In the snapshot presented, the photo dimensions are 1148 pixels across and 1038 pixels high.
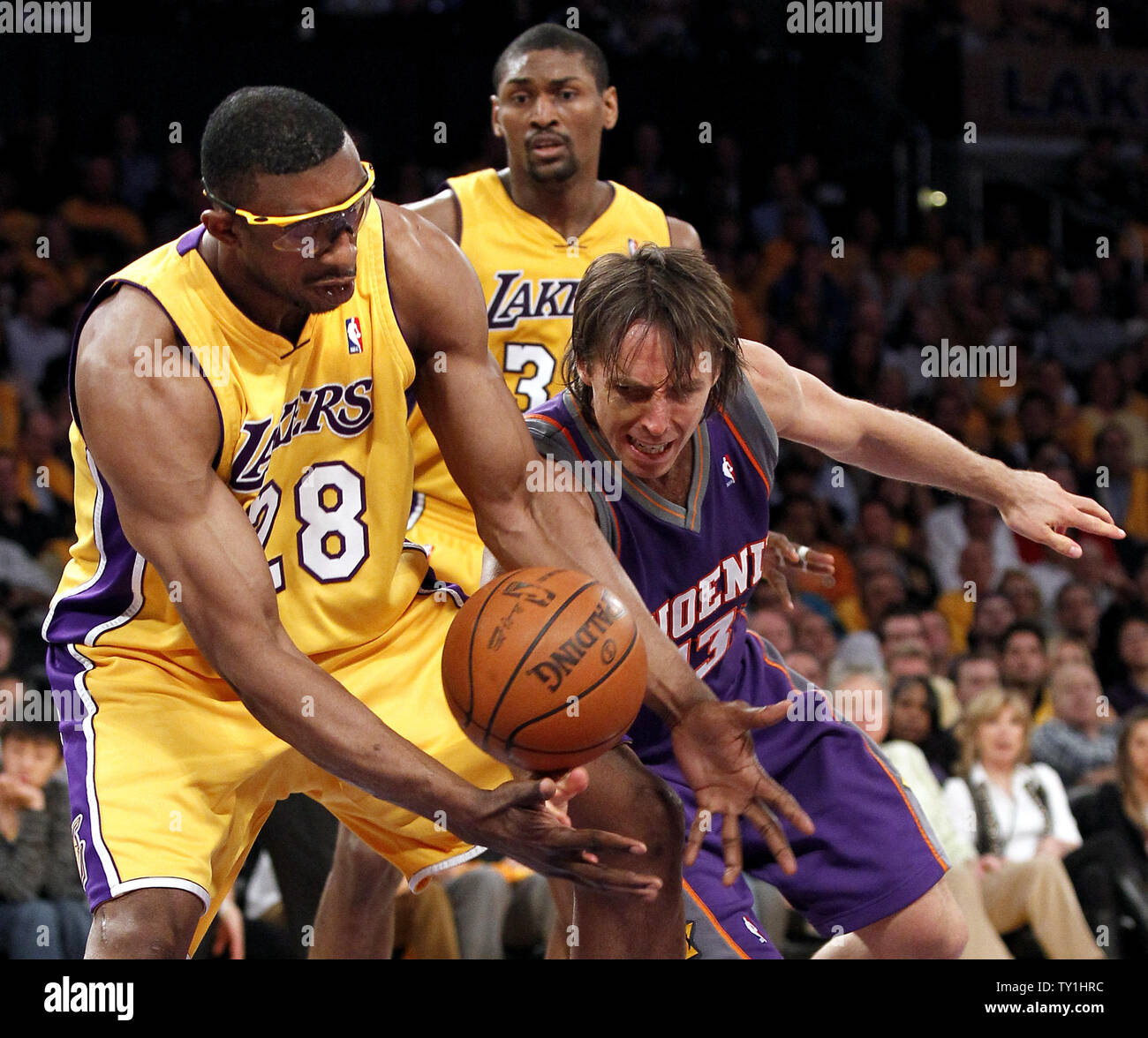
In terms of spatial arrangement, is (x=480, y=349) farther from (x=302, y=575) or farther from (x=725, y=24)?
(x=725, y=24)

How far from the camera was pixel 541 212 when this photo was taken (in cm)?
461

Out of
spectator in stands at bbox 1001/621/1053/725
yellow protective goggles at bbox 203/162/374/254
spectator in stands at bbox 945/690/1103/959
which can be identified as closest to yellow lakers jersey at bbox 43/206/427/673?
yellow protective goggles at bbox 203/162/374/254

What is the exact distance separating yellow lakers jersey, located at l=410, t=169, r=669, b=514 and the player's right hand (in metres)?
1.47

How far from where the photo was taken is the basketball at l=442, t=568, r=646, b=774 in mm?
2873

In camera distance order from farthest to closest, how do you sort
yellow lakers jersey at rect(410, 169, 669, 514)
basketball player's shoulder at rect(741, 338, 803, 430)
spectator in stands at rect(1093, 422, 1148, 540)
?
spectator in stands at rect(1093, 422, 1148, 540) → yellow lakers jersey at rect(410, 169, 669, 514) → basketball player's shoulder at rect(741, 338, 803, 430)

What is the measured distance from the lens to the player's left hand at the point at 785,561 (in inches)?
156

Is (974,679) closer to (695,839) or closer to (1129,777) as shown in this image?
(1129,777)

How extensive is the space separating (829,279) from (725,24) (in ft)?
7.46

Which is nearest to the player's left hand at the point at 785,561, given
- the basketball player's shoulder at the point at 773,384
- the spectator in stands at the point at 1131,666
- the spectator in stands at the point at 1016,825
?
the basketball player's shoulder at the point at 773,384

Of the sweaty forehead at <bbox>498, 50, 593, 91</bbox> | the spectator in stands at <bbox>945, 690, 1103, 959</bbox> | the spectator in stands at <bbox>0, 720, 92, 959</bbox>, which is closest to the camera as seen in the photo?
the sweaty forehead at <bbox>498, 50, 593, 91</bbox>

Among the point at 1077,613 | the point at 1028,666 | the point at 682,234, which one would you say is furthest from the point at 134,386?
the point at 1077,613

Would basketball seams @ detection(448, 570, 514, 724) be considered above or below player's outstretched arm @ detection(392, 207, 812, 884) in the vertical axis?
below

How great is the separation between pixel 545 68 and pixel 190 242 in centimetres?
176

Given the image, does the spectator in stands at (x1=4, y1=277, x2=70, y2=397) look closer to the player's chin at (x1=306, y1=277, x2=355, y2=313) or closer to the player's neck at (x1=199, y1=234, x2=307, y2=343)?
the player's neck at (x1=199, y1=234, x2=307, y2=343)
